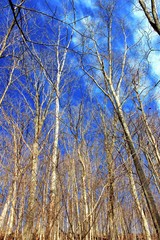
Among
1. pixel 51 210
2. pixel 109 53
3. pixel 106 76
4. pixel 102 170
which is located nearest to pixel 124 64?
pixel 109 53

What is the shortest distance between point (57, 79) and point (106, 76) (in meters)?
2.44

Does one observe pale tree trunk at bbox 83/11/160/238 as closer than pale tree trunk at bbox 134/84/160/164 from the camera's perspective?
Yes

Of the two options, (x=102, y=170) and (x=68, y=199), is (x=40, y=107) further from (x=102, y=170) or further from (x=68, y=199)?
(x=68, y=199)

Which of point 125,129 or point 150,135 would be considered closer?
point 125,129

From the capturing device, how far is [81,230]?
2201 millimetres

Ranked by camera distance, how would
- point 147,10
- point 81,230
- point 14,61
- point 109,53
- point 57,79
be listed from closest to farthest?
point 81,230 < point 147,10 < point 14,61 < point 109,53 < point 57,79

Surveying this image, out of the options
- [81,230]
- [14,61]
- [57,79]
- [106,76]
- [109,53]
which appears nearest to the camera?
[81,230]

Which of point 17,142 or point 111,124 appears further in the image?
point 111,124

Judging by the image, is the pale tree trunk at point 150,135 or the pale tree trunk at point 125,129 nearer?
the pale tree trunk at point 125,129

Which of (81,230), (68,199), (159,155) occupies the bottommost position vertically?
(81,230)

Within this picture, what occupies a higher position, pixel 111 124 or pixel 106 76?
pixel 106 76

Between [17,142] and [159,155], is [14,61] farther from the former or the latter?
[159,155]

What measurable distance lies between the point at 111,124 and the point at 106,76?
70.7 inches

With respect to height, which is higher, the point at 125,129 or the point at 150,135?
the point at 150,135
